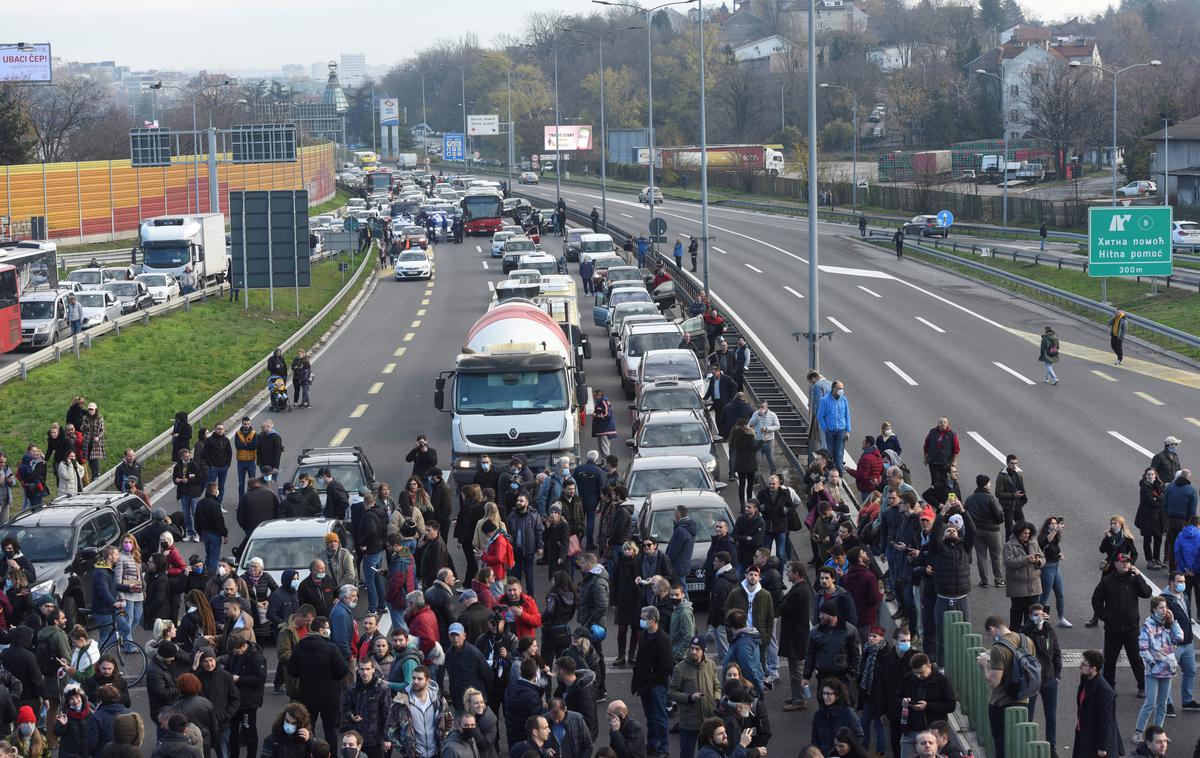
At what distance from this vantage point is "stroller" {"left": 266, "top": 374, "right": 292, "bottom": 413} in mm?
33375

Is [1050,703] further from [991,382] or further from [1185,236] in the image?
[1185,236]

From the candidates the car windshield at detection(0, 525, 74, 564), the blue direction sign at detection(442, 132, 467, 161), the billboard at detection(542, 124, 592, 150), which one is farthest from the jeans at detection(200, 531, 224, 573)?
the blue direction sign at detection(442, 132, 467, 161)

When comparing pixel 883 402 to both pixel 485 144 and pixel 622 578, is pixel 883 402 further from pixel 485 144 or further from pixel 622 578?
pixel 485 144

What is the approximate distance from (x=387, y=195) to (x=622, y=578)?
10473 cm

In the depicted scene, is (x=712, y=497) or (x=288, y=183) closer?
(x=712, y=497)

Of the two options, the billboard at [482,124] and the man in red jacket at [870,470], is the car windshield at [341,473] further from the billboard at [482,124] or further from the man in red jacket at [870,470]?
the billboard at [482,124]

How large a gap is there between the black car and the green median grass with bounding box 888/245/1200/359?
28566 millimetres

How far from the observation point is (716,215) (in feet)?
309

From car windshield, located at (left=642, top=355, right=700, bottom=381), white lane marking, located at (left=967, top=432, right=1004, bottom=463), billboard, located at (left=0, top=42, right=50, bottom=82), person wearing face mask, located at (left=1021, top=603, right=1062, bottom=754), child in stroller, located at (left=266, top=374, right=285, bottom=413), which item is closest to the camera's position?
person wearing face mask, located at (left=1021, top=603, right=1062, bottom=754)

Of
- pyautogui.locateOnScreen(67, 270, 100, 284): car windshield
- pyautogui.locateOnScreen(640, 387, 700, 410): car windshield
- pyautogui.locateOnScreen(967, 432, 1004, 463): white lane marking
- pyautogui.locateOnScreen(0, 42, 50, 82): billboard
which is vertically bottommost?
pyautogui.locateOnScreen(967, 432, 1004, 463): white lane marking

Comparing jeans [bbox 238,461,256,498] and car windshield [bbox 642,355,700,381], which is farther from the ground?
car windshield [bbox 642,355,700,381]

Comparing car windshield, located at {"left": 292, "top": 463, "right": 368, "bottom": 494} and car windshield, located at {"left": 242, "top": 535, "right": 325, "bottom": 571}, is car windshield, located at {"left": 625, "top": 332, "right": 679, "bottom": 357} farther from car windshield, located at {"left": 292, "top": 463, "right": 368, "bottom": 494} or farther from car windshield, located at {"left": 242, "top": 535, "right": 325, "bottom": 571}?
car windshield, located at {"left": 242, "top": 535, "right": 325, "bottom": 571}

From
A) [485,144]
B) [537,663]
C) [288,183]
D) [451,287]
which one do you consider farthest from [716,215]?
[485,144]

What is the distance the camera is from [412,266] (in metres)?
59.7
